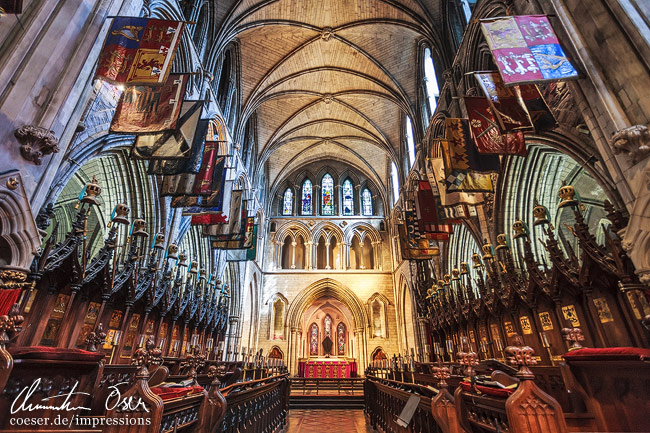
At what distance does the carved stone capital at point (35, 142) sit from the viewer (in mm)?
3904

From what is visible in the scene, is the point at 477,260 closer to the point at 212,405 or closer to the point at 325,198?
the point at 212,405

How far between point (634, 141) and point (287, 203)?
64.3 ft

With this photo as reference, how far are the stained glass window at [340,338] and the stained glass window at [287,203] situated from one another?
851 centimetres

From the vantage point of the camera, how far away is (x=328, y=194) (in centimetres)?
2233

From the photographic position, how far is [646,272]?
334 cm

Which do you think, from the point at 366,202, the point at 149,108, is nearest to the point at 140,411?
the point at 149,108

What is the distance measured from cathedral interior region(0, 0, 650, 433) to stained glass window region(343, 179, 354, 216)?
21.3 feet

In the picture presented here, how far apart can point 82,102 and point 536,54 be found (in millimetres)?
6725

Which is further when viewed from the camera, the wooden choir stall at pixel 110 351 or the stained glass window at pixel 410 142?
the stained glass window at pixel 410 142

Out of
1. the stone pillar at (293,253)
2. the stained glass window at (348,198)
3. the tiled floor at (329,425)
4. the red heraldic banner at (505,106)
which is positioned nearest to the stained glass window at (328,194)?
the stained glass window at (348,198)

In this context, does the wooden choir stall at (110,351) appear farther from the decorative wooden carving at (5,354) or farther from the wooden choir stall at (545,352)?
the wooden choir stall at (545,352)

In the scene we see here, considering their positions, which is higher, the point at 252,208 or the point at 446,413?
the point at 252,208

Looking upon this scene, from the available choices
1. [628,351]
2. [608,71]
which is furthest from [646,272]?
[608,71]

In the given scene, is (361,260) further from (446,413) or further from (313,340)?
(446,413)
